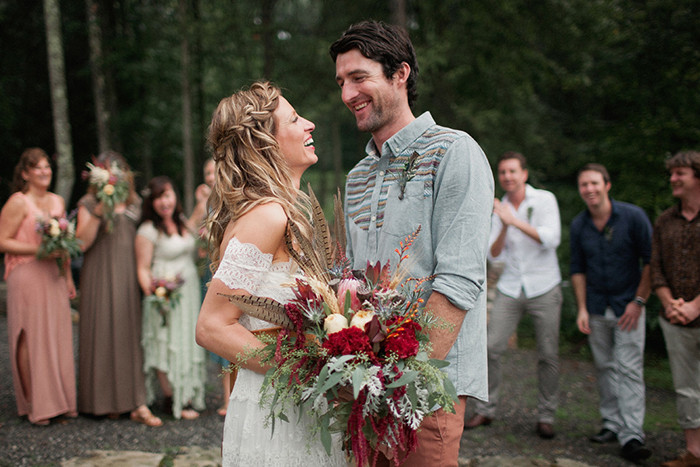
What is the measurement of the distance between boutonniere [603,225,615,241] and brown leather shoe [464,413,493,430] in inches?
85.7

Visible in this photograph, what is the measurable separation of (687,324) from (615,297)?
691mm

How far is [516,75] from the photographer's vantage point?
539 inches

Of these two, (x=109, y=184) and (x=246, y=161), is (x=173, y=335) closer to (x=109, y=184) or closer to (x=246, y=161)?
(x=109, y=184)

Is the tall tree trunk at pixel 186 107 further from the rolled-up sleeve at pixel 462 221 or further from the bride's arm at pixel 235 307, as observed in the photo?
the rolled-up sleeve at pixel 462 221

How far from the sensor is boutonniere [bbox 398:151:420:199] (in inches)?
94.3

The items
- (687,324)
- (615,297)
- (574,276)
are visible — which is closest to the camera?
(687,324)

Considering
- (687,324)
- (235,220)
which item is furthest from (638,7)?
(235,220)

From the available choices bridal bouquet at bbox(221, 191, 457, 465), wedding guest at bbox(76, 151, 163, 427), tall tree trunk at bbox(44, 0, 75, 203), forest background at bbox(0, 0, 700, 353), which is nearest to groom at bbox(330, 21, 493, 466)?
bridal bouquet at bbox(221, 191, 457, 465)

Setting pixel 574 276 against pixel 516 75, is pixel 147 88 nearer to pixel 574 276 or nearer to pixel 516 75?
pixel 516 75

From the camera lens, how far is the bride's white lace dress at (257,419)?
2.28 meters

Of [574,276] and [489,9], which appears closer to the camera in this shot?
[574,276]

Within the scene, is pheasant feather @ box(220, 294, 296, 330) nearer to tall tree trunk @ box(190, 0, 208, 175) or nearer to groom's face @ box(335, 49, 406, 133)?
groom's face @ box(335, 49, 406, 133)

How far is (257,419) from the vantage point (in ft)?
7.84

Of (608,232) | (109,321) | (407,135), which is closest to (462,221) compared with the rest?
(407,135)
